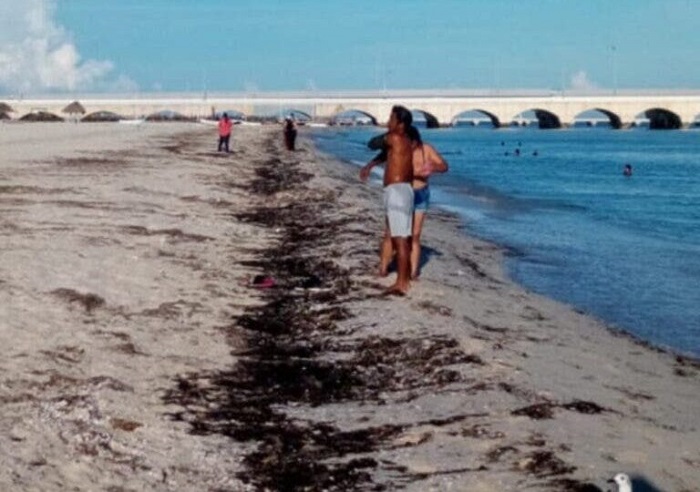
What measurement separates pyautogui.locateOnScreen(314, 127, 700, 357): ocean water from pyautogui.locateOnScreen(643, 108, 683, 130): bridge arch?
88199 millimetres

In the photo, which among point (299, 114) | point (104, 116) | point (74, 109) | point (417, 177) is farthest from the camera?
point (299, 114)

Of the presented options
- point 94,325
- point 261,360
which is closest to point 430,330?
point 261,360

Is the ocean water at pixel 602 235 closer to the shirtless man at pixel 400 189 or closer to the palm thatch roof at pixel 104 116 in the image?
the shirtless man at pixel 400 189

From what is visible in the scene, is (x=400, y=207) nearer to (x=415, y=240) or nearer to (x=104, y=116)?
(x=415, y=240)

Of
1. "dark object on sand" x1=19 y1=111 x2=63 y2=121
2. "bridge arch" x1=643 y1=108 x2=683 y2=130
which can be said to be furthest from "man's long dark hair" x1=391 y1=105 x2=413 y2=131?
"bridge arch" x1=643 y1=108 x2=683 y2=130

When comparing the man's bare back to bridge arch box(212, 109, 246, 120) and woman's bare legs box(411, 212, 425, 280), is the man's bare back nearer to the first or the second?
woman's bare legs box(411, 212, 425, 280)

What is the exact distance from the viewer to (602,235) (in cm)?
2281

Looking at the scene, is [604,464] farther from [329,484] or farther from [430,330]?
[430,330]

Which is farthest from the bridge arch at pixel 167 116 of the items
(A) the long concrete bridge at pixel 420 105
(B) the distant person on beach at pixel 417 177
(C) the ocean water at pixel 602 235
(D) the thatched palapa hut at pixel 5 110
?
(B) the distant person on beach at pixel 417 177

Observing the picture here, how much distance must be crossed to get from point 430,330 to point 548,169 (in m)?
45.7

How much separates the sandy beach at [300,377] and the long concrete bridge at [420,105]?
403 ft

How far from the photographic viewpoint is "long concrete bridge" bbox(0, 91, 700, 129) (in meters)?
133

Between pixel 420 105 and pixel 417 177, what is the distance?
127723 millimetres

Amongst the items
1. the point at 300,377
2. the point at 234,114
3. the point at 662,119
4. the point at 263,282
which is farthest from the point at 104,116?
the point at 300,377
